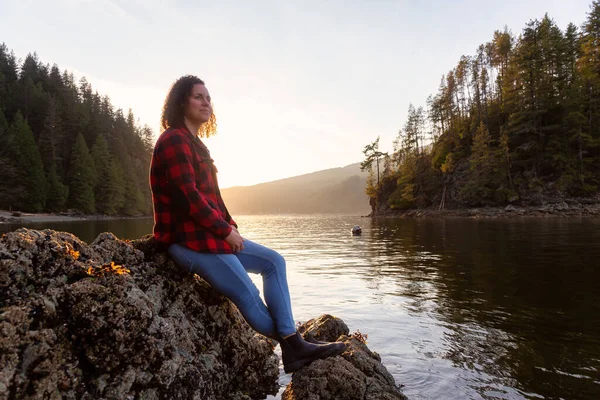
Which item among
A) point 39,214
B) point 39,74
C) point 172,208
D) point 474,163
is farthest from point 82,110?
point 172,208

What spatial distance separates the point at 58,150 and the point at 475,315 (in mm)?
81726

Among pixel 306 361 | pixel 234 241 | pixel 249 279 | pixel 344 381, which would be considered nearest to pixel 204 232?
pixel 234 241

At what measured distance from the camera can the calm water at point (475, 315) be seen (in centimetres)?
473

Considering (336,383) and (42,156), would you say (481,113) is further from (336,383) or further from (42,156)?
(42,156)

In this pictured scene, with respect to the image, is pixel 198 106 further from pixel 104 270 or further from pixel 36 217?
pixel 36 217

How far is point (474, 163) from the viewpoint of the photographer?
5756 centimetres

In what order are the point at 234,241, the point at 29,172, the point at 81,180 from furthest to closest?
the point at 81,180, the point at 29,172, the point at 234,241

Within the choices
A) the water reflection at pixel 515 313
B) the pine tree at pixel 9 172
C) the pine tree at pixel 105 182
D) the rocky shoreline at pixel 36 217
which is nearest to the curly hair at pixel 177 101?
the water reflection at pixel 515 313

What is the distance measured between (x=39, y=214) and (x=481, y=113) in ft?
261

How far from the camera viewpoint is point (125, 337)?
9.02ft

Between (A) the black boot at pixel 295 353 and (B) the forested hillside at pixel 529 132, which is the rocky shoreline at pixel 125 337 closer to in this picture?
(A) the black boot at pixel 295 353

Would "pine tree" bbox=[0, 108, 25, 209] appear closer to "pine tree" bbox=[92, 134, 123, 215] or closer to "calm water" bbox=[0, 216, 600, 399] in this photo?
"pine tree" bbox=[92, 134, 123, 215]

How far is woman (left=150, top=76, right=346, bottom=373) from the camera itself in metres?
3.53

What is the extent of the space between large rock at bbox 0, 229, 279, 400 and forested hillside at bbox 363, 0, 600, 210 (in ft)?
186
